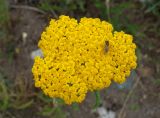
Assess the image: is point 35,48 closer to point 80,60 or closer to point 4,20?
point 4,20

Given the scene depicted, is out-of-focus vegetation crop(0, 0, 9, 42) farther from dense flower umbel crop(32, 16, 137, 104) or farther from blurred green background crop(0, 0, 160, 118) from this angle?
dense flower umbel crop(32, 16, 137, 104)

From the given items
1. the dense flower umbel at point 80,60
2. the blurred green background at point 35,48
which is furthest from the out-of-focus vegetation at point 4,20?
the dense flower umbel at point 80,60

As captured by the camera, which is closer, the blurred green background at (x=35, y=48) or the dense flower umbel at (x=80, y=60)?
the dense flower umbel at (x=80, y=60)

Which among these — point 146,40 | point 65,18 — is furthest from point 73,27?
point 146,40

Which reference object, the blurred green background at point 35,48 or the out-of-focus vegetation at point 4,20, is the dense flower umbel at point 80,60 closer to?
the blurred green background at point 35,48

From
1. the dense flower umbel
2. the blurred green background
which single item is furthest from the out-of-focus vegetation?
the dense flower umbel

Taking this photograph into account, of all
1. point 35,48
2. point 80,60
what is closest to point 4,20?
point 35,48
